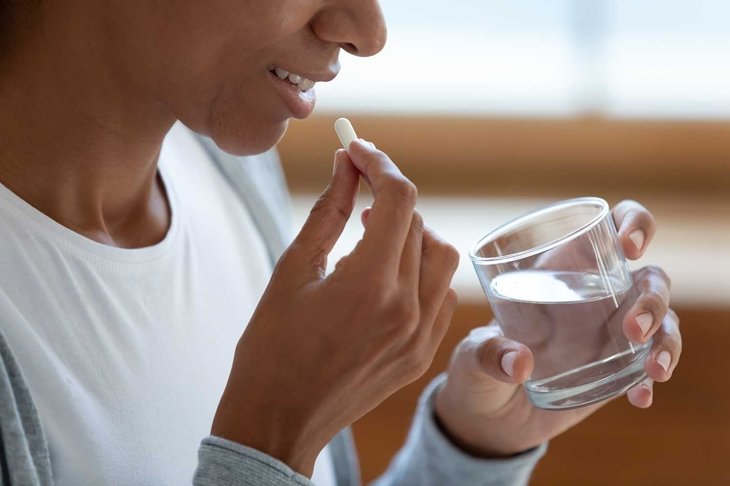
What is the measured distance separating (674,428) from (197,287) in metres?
1.23

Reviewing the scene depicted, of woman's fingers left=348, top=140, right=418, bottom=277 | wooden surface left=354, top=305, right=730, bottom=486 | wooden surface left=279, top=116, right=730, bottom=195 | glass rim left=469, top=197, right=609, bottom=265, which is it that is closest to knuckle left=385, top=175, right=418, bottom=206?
woman's fingers left=348, top=140, right=418, bottom=277

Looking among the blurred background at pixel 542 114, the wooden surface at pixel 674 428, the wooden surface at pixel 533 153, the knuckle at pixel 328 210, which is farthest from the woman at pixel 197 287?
the wooden surface at pixel 533 153

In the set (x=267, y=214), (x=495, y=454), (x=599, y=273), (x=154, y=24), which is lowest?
(x=495, y=454)

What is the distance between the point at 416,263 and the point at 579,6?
176cm

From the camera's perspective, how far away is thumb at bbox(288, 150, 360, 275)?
2.58 feet

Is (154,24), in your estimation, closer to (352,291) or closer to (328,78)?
(328,78)

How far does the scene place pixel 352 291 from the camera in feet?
2.49

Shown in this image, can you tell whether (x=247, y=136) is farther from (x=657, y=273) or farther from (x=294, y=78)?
(x=657, y=273)

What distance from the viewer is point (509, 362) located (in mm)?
868

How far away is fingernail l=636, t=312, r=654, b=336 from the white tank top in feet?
1.17

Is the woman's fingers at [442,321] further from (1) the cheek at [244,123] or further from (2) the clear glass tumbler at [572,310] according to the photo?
(1) the cheek at [244,123]

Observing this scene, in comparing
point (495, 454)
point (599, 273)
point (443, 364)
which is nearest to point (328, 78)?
point (599, 273)

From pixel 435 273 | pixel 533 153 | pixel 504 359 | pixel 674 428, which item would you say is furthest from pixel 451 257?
pixel 533 153

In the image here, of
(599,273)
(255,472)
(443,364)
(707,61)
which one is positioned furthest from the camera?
(707,61)
